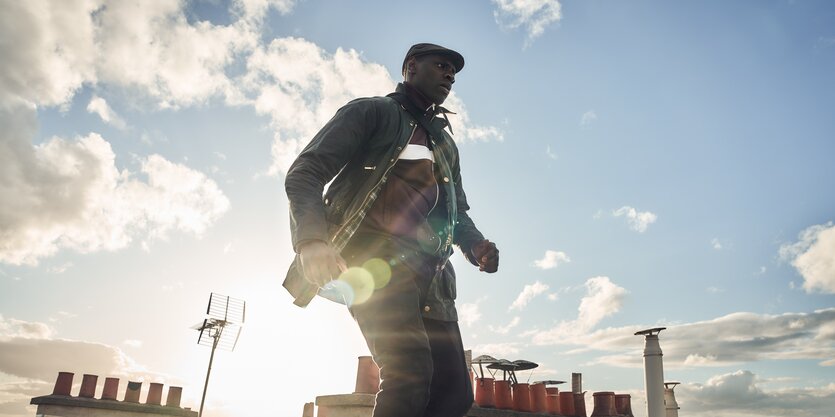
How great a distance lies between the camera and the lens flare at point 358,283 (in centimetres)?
224

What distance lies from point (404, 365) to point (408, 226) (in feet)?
2.18

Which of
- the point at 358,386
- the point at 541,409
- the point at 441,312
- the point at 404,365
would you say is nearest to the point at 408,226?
the point at 441,312

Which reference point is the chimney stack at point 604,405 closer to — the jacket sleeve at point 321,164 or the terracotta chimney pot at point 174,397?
the jacket sleeve at point 321,164

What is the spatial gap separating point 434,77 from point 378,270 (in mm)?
1247

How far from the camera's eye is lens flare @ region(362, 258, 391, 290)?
223 cm

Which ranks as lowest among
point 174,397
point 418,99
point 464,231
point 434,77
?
point 174,397

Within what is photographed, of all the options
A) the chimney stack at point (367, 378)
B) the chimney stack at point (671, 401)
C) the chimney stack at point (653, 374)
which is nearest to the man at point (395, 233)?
the chimney stack at point (367, 378)

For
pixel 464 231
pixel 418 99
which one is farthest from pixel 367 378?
pixel 418 99

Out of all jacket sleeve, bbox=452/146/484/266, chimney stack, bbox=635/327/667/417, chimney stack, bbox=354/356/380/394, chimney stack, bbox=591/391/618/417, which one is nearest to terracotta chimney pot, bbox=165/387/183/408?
chimney stack, bbox=354/356/380/394

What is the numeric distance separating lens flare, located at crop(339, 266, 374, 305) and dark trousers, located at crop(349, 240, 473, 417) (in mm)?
33

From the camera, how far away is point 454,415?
2340 mm

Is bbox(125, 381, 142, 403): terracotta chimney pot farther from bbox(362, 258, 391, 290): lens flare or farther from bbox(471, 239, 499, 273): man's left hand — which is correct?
bbox(362, 258, 391, 290): lens flare

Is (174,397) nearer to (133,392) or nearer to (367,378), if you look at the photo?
(133,392)

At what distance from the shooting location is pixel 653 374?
340 inches
